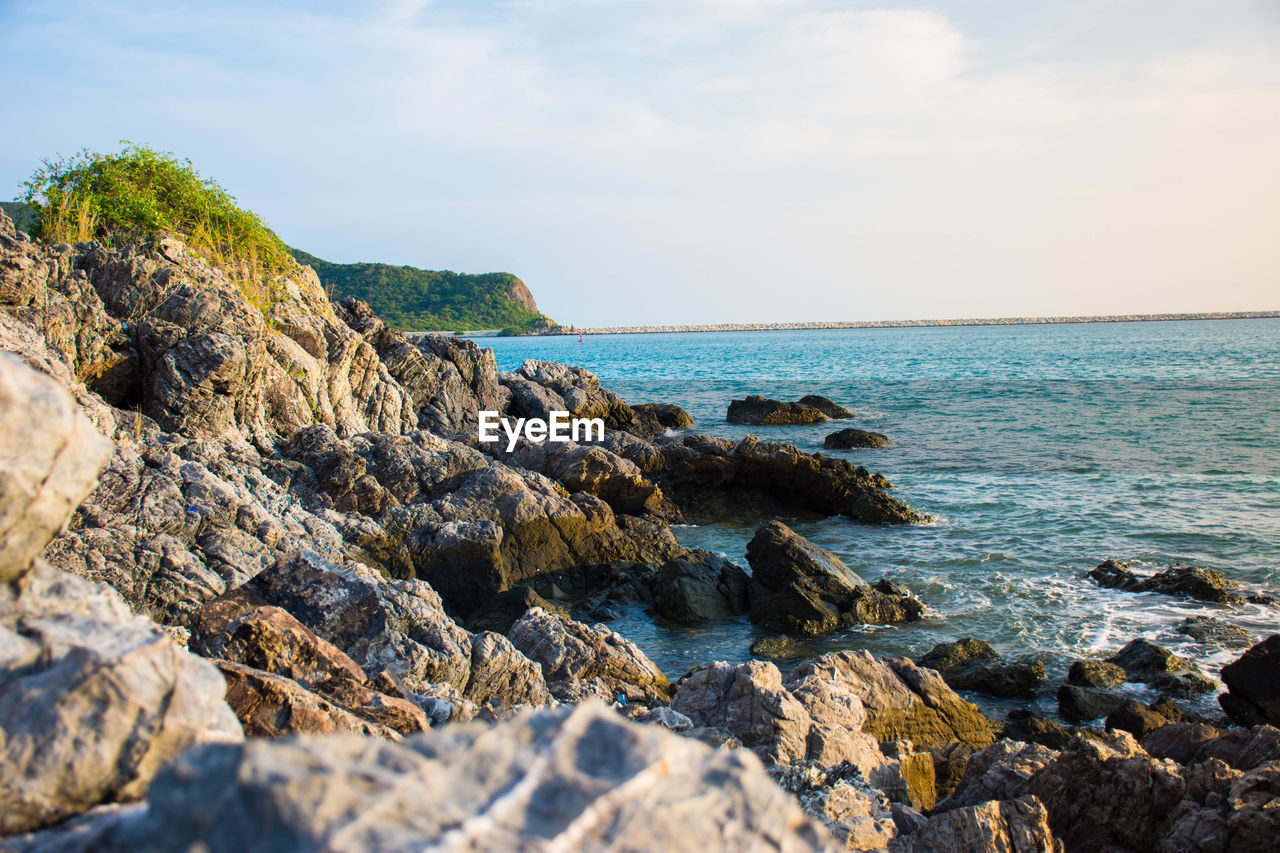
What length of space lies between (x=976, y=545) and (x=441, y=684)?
522 inches

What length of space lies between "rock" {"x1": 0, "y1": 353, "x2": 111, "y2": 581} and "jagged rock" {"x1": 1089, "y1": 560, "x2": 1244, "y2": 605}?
618 inches

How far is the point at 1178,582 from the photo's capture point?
1378 cm

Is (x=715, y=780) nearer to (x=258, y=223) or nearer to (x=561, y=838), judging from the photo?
(x=561, y=838)

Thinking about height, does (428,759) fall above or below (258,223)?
below

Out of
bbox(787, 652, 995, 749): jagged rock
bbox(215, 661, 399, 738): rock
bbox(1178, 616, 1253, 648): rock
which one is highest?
bbox(215, 661, 399, 738): rock

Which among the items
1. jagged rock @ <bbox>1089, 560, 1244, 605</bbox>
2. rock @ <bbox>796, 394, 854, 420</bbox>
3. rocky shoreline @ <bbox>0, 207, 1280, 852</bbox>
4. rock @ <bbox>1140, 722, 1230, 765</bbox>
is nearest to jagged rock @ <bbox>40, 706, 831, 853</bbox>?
rocky shoreline @ <bbox>0, 207, 1280, 852</bbox>

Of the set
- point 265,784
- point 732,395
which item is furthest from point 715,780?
point 732,395

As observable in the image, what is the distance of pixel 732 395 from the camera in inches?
2005

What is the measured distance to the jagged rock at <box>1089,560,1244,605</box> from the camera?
43.7 ft

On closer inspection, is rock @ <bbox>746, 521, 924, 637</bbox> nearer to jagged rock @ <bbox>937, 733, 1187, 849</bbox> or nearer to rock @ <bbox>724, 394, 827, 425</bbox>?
jagged rock @ <bbox>937, 733, 1187, 849</bbox>

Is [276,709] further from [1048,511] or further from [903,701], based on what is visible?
[1048,511]

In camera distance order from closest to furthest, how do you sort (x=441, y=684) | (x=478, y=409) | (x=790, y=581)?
(x=441, y=684), (x=790, y=581), (x=478, y=409)

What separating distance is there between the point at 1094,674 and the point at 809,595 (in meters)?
4.10

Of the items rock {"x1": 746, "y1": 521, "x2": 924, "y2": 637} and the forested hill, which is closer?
rock {"x1": 746, "y1": 521, "x2": 924, "y2": 637}
